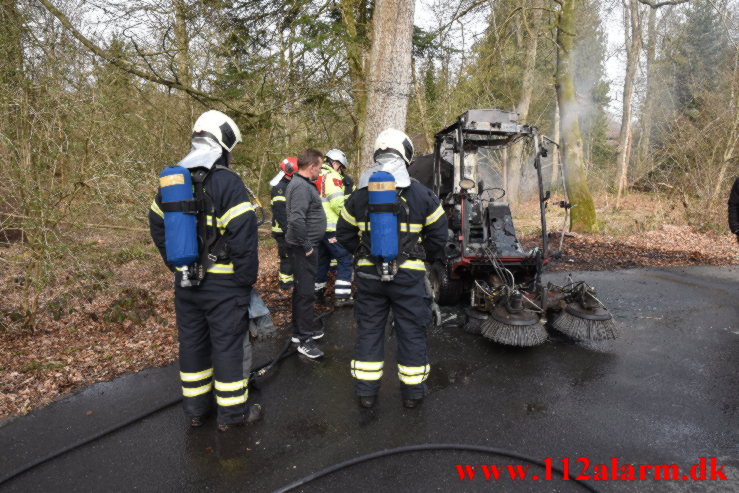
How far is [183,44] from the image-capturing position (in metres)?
6.87

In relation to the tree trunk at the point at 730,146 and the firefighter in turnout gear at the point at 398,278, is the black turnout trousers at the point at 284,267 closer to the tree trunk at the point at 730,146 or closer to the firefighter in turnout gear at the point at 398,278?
the firefighter in turnout gear at the point at 398,278

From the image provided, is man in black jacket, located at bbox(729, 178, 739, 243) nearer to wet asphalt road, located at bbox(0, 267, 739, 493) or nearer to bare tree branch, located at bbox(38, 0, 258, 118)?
wet asphalt road, located at bbox(0, 267, 739, 493)

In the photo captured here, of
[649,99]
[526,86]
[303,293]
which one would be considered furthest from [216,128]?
[649,99]

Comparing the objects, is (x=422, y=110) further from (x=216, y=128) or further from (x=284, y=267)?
(x=216, y=128)

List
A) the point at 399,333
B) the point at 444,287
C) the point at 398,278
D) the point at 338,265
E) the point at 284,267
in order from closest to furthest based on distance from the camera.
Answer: the point at 398,278
the point at 399,333
the point at 444,287
the point at 338,265
the point at 284,267

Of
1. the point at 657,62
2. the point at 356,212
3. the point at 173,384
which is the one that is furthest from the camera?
the point at 657,62

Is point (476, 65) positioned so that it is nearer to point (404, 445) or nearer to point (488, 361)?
point (488, 361)

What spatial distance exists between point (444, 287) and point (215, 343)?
3.19m

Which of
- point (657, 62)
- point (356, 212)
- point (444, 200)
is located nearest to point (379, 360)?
point (356, 212)

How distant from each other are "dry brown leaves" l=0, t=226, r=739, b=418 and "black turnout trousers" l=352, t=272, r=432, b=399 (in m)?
2.15

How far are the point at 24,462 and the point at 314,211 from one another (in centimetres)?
294

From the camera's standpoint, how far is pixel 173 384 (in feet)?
12.1

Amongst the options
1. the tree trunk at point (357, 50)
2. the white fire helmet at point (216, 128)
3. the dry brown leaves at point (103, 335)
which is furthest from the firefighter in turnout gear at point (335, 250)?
the tree trunk at point (357, 50)

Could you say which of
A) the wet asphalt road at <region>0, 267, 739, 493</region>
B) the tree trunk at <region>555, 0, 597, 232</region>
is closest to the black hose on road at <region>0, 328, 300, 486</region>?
the wet asphalt road at <region>0, 267, 739, 493</region>
